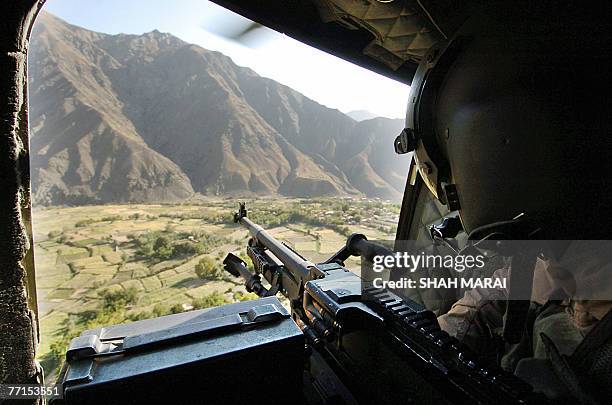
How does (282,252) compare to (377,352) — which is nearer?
(377,352)

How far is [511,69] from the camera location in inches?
28.5

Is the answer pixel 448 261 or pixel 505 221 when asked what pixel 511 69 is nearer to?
pixel 505 221

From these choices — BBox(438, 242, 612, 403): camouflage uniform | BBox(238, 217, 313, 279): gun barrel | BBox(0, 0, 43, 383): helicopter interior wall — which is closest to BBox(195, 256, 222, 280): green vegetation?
BBox(238, 217, 313, 279): gun barrel

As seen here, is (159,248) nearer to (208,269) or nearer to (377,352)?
(208,269)

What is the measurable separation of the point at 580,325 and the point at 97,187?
576 centimetres

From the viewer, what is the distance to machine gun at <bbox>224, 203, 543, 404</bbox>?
65cm

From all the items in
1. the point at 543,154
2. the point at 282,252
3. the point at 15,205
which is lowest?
the point at 282,252

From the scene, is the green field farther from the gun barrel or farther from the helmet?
the helmet

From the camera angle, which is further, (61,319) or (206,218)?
(206,218)

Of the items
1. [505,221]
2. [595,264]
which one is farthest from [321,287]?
[595,264]

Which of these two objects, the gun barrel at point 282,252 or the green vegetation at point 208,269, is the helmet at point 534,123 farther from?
the green vegetation at point 208,269

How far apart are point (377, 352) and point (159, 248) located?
139 inches

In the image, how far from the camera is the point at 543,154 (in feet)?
2.23

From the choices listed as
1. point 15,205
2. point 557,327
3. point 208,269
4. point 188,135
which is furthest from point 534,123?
point 188,135
